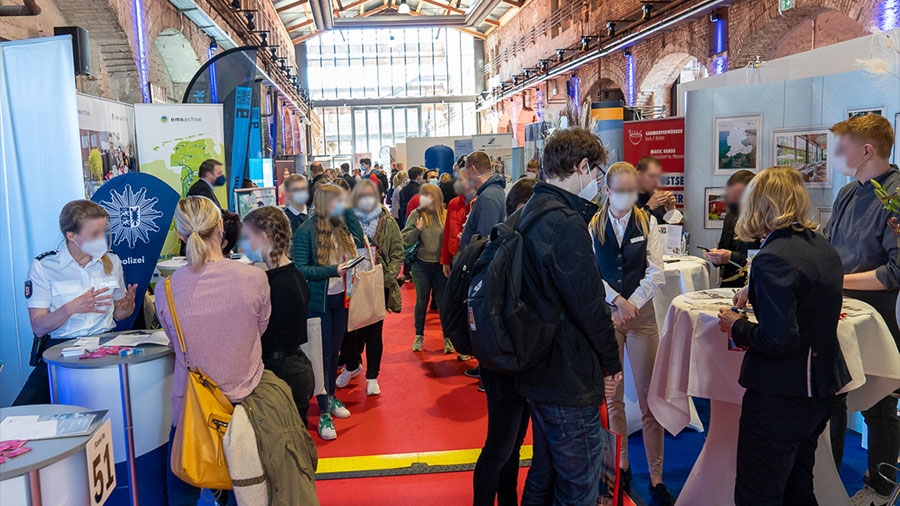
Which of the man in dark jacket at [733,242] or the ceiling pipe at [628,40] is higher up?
the ceiling pipe at [628,40]

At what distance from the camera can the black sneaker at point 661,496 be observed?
297 cm

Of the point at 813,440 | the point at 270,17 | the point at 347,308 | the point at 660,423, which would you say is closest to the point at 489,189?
the point at 347,308

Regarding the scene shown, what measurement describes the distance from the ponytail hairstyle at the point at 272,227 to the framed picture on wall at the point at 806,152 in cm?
338

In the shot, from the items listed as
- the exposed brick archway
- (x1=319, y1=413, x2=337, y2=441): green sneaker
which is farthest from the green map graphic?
the exposed brick archway

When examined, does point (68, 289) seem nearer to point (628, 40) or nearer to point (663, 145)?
point (663, 145)

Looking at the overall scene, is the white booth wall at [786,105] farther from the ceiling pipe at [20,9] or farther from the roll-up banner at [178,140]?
the ceiling pipe at [20,9]

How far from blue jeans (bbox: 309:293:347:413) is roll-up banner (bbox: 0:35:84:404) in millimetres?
1404

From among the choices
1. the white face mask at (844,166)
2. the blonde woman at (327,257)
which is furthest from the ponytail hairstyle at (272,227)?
the white face mask at (844,166)

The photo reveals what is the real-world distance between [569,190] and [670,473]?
1901 millimetres

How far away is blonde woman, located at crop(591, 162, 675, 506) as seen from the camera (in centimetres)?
300

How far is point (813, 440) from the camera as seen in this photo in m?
2.26

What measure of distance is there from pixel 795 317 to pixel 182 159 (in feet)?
16.1

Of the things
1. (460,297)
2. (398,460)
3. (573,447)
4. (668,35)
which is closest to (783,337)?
(573,447)

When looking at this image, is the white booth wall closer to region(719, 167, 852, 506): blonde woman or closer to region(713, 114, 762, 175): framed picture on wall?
region(713, 114, 762, 175): framed picture on wall
